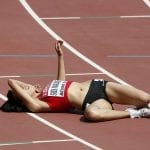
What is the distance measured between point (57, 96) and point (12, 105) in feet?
1.87

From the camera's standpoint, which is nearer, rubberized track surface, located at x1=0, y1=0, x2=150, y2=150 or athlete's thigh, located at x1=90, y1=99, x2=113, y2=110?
rubberized track surface, located at x1=0, y1=0, x2=150, y2=150

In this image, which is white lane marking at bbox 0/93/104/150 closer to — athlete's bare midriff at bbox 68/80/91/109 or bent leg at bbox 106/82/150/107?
athlete's bare midriff at bbox 68/80/91/109

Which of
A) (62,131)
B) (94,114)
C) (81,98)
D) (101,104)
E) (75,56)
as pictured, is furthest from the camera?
(75,56)

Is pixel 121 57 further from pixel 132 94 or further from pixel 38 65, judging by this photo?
pixel 132 94

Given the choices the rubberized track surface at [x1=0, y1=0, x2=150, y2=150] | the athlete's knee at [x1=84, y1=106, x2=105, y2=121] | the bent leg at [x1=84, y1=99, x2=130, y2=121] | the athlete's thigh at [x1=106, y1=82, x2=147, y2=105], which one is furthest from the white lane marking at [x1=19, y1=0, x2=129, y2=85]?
the athlete's knee at [x1=84, y1=106, x2=105, y2=121]

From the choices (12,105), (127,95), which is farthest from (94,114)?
(12,105)

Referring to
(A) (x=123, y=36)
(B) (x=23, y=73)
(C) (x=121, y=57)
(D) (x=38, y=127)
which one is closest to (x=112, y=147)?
(D) (x=38, y=127)

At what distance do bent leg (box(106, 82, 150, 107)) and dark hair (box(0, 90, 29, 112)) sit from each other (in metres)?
1.06

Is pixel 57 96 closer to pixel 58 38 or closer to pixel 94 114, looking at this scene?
pixel 94 114

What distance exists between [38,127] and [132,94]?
1.21 m

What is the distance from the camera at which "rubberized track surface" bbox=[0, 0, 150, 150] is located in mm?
Answer: 8641

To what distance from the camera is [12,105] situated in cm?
965

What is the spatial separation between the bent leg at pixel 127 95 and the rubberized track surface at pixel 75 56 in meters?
0.24

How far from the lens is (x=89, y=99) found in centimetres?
948
